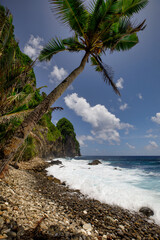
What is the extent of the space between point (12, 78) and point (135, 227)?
6.88 m

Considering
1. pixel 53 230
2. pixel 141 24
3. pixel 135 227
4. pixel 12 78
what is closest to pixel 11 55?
pixel 12 78

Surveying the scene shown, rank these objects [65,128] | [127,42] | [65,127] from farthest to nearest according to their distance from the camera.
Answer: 1. [65,127]
2. [65,128]
3. [127,42]

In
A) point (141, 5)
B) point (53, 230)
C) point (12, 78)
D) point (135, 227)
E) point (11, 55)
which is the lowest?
point (135, 227)

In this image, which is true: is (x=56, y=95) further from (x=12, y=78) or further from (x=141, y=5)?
(x=141, y=5)

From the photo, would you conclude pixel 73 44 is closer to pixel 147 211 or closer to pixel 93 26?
pixel 93 26

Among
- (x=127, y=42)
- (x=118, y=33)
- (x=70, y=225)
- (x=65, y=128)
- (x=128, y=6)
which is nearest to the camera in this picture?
(x=70, y=225)

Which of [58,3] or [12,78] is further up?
[58,3]

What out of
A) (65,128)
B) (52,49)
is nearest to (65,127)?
(65,128)

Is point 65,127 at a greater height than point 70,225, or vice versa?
point 65,127

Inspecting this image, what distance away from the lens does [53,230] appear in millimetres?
2283

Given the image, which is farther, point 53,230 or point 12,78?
point 12,78

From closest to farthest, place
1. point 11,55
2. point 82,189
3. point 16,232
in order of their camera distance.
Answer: point 16,232 → point 11,55 → point 82,189


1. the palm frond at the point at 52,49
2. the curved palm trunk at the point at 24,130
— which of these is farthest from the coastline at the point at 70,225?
the palm frond at the point at 52,49

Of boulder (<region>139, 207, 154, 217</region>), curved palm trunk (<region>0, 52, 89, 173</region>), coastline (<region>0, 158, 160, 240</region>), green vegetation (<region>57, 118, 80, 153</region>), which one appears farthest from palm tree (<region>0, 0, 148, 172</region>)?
green vegetation (<region>57, 118, 80, 153</region>)
